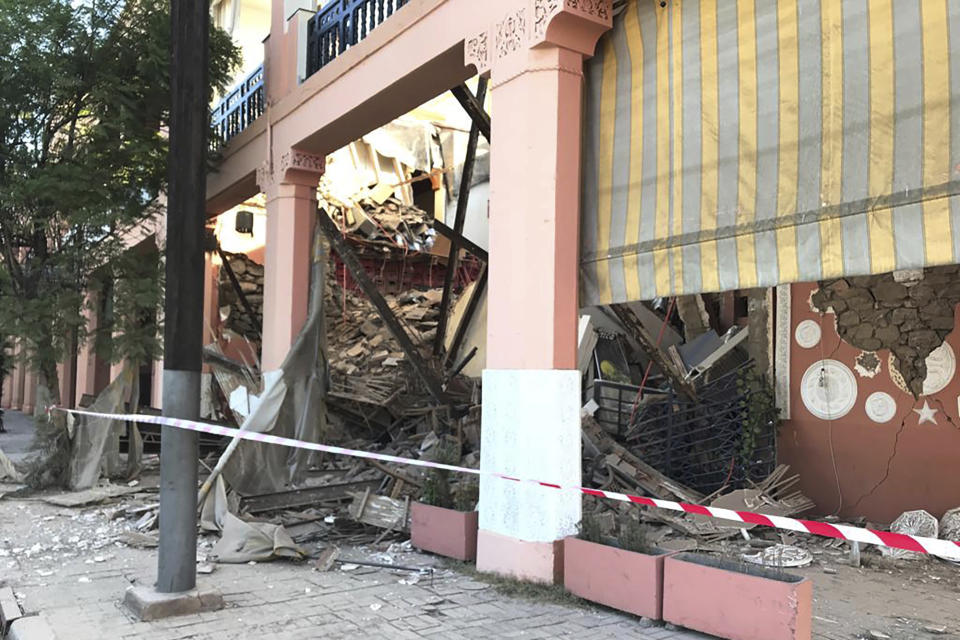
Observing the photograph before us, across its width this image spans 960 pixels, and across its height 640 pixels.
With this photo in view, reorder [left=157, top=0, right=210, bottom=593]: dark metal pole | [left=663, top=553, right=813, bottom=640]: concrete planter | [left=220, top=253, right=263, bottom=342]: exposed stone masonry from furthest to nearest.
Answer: [left=220, top=253, right=263, bottom=342]: exposed stone masonry → [left=157, top=0, right=210, bottom=593]: dark metal pole → [left=663, top=553, right=813, bottom=640]: concrete planter

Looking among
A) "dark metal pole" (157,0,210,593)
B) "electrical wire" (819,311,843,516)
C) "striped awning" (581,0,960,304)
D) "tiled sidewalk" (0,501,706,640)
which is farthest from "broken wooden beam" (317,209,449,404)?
"electrical wire" (819,311,843,516)

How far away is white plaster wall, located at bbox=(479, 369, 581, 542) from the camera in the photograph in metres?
5.72

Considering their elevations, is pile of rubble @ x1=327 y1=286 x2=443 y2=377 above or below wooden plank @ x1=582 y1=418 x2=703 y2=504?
above

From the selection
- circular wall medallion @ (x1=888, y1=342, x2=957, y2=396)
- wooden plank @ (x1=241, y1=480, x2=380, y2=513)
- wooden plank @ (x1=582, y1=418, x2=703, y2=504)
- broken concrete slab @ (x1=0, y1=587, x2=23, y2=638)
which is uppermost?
circular wall medallion @ (x1=888, y1=342, x2=957, y2=396)

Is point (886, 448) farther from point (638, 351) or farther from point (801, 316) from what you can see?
point (638, 351)

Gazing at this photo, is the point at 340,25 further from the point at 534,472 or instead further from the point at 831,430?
the point at 831,430

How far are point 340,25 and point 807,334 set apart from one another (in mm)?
6707

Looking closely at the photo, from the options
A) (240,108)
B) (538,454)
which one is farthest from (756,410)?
(240,108)

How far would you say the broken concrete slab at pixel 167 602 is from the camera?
16.6ft

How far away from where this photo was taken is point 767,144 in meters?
5.09

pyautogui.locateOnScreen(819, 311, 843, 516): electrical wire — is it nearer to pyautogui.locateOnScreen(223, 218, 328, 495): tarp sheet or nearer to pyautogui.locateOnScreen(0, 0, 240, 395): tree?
pyautogui.locateOnScreen(223, 218, 328, 495): tarp sheet

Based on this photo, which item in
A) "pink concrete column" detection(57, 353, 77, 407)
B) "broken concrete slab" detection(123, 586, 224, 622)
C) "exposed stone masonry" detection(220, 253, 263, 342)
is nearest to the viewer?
"broken concrete slab" detection(123, 586, 224, 622)

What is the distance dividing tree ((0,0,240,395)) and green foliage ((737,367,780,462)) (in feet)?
25.8

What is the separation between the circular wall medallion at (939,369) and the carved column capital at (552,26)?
4902mm
